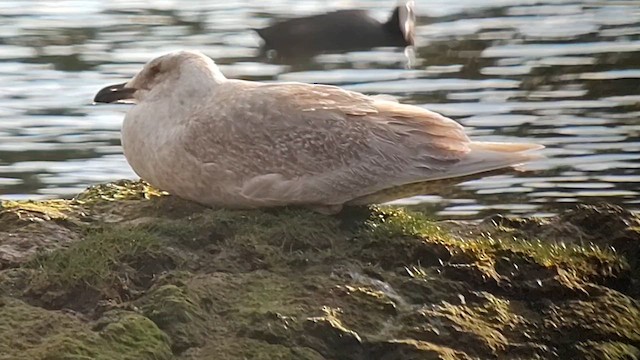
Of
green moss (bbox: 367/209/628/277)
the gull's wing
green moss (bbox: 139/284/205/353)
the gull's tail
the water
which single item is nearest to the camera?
green moss (bbox: 139/284/205/353)

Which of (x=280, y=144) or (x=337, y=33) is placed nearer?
(x=280, y=144)

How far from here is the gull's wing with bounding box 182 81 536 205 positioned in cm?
716

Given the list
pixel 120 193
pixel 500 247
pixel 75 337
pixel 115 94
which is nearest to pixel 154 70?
pixel 115 94

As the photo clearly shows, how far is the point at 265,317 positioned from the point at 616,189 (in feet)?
17.5

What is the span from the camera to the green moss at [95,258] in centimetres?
633

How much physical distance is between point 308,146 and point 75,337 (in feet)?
5.95

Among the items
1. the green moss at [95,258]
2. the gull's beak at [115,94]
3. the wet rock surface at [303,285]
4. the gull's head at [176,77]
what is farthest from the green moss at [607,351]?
the gull's beak at [115,94]

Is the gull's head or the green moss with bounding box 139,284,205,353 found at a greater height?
the gull's head

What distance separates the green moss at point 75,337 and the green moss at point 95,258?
0.94ft

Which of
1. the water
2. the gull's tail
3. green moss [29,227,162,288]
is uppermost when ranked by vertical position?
the gull's tail

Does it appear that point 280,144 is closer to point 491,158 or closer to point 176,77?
point 176,77

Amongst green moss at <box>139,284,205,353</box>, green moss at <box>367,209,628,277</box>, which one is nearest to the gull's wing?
green moss at <box>367,209,628,277</box>

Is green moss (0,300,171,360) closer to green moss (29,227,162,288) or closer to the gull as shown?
green moss (29,227,162,288)

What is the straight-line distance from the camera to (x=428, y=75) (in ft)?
48.8
